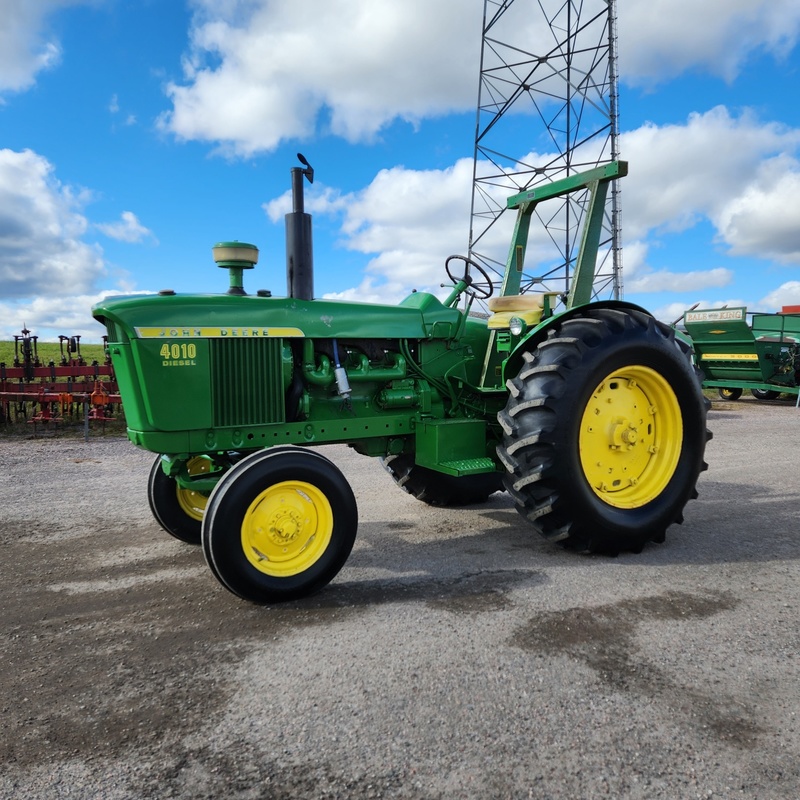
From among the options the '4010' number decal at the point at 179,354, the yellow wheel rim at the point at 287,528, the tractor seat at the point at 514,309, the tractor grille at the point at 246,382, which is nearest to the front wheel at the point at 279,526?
the yellow wheel rim at the point at 287,528

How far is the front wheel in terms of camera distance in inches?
135

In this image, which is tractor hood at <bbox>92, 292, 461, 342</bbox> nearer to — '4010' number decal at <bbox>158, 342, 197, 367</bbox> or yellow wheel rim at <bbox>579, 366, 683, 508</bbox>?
'4010' number decal at <bbox>158, 342, 197, 367</bbox>

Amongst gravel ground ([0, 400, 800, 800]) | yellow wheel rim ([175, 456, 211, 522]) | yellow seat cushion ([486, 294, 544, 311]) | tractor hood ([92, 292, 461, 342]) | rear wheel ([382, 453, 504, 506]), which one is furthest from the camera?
rear wheel ([382, 453, 504, 506])

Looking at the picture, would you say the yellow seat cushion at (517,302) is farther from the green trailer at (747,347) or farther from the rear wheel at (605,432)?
the green trailer at (747,347)

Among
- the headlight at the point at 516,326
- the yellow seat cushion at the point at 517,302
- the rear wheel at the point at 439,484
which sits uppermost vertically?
the yellow seat cushion at the point at 517,302

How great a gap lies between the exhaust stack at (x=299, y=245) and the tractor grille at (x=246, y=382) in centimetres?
38

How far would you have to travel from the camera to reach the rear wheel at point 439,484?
5.60 meters

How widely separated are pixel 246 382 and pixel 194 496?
3.58 ft

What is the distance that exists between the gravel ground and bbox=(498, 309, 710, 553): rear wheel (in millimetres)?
284

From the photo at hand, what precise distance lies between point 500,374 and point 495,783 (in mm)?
3351

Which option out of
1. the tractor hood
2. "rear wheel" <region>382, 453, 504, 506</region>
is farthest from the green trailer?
the tractor hood

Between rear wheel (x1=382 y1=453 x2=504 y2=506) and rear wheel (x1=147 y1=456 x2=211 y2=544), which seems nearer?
rear wheel (x1=147 y1=456 x2=211 y2=544)

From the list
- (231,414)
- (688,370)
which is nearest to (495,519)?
(688,370)

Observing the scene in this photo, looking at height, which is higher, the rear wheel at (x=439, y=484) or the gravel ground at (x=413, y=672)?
the rear wheel at (x=439, y=484)
